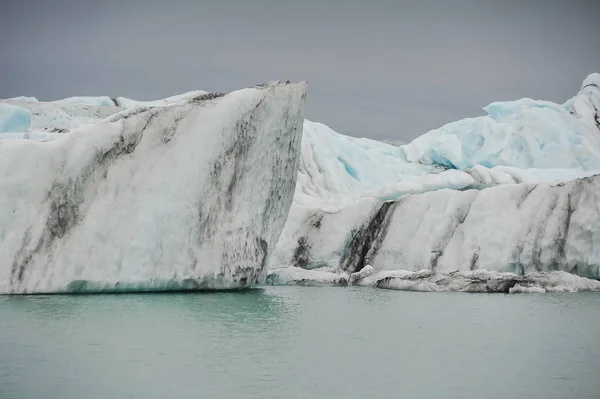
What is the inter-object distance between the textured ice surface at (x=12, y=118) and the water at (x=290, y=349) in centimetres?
1806

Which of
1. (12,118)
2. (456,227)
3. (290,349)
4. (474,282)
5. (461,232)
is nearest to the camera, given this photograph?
(290,349)

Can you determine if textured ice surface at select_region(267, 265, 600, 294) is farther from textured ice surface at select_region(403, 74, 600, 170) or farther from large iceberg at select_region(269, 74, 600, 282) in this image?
textured ice surface at select_region(403, 74, 600, 170)

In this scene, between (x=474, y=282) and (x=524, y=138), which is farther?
(x=524, y=138)

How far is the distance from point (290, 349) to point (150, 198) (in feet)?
27.7

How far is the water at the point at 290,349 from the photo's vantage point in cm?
848

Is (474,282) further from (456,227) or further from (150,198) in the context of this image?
(150,198)

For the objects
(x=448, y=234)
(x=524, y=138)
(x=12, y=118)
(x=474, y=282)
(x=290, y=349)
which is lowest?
(x=290, y=349)

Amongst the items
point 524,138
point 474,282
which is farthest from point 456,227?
point 524,138

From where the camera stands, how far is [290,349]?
35.9 ft

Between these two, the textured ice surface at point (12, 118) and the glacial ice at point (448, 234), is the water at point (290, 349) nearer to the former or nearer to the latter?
the glacial ice at point (448, 234)

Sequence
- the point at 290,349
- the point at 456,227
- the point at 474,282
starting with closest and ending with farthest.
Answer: the point at 290,349
the point at 474,282
the point at 456,227

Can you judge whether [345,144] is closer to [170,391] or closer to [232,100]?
[232,100]

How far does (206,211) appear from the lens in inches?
749

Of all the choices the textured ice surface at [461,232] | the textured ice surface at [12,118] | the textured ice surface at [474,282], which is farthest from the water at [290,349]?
the textured ice surface at [12,118]
